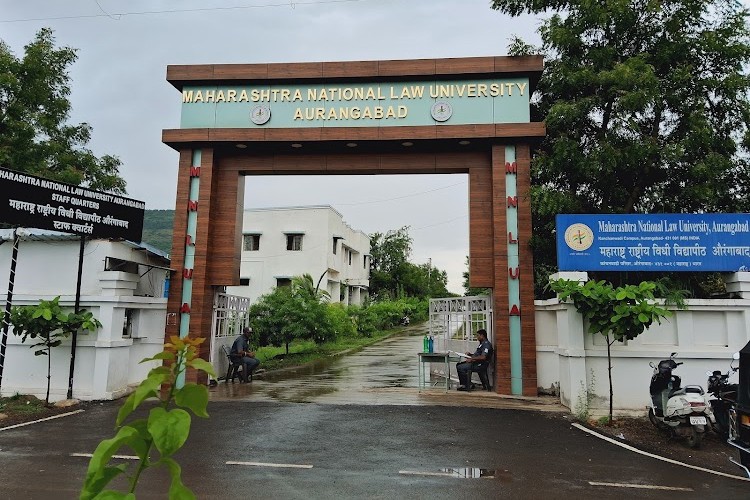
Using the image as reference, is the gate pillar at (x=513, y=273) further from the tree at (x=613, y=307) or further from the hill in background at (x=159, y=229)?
the hill in background at (x=159, y=229)

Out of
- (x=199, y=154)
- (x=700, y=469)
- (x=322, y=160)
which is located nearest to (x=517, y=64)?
(x=322, y=160)

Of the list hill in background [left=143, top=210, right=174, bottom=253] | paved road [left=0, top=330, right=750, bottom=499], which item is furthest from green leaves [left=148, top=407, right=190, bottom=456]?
hill in background [left=143, top=210, right=174, bottom=253]

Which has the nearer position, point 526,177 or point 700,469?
point 700,469

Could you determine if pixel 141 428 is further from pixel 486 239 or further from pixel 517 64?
pixel 517 64

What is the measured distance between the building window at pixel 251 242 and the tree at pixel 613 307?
25.6 meters

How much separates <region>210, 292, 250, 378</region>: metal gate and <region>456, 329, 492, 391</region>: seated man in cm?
556

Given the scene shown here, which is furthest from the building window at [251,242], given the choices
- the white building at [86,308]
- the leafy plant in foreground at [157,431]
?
the leafy plant in foreground at [157,431]

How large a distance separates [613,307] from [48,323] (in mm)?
9953

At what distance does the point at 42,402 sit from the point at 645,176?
1265 centimetres

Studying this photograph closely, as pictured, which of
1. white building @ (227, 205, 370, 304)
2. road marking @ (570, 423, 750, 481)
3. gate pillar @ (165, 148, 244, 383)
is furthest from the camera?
white building @ (227, 205, 370, 304)

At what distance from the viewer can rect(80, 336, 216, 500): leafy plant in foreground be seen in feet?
4.90

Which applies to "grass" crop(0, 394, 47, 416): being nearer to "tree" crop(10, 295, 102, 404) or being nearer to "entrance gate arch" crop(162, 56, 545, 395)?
"tree" crop(10, 295, 102, 404)

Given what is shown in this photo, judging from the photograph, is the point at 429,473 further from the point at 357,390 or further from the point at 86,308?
the point at 86,308

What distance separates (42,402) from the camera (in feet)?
32.2
